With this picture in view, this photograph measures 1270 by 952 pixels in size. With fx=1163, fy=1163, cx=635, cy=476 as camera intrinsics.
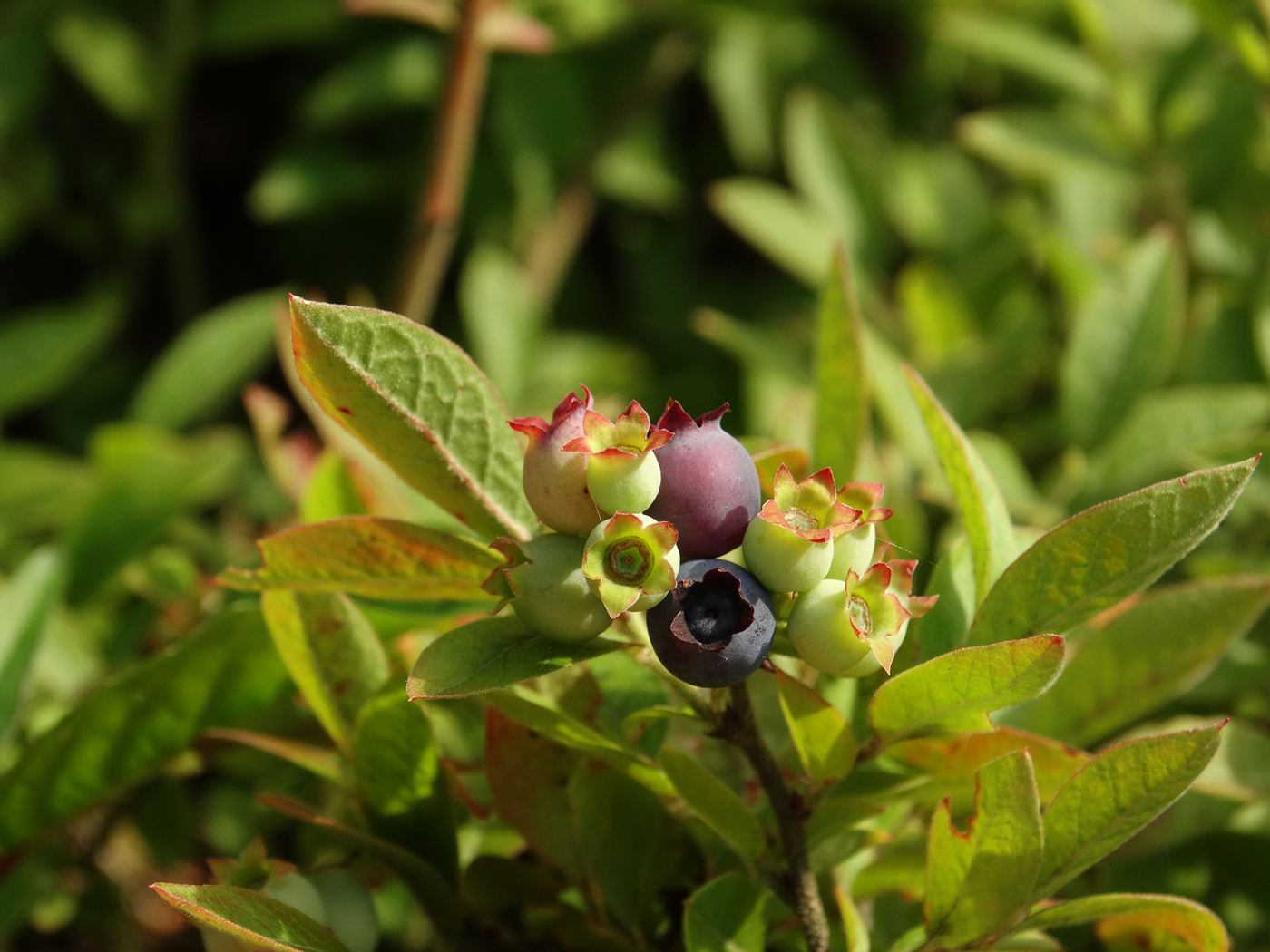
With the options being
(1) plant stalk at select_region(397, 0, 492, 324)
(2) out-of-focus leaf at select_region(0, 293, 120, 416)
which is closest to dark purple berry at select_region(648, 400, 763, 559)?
(1) plant stalk at select_region(397, 0, 492, 324)

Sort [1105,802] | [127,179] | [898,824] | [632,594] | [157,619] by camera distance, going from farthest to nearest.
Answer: [127,179] < [157,619] < [898,824] < [1105,802] < [632,594]

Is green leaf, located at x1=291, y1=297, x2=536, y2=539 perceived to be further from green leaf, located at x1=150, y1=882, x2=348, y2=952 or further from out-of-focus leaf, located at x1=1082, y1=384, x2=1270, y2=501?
out-of-focus leaf, located at x1=1082, y1=384, x2=1270, y2=501

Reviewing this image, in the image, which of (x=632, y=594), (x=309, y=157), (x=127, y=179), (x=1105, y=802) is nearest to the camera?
(x=632, y=594)

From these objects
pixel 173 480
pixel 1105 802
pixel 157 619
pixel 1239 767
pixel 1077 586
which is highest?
pixel 1077 586

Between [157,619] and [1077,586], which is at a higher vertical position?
[1077,586]

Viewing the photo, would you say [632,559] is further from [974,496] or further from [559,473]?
[974,496]

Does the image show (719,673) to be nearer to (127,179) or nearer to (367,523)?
(367,523)

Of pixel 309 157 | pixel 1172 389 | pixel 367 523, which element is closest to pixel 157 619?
pixel 367 523
